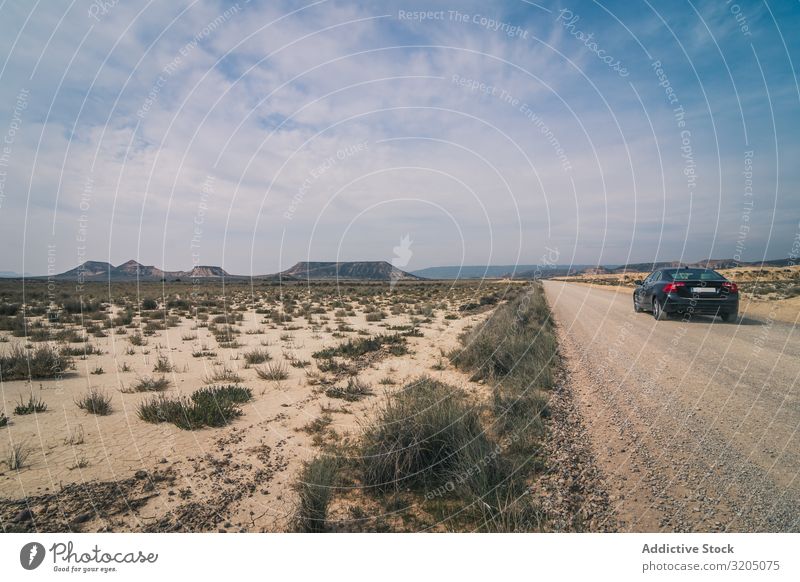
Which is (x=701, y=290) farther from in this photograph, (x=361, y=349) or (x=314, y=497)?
(x=314, y=497)

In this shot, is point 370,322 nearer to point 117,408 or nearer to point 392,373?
point 392,373

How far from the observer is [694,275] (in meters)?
12.6

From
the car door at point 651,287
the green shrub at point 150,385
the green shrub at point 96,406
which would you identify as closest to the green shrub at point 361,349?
the green shrub at point 150,385

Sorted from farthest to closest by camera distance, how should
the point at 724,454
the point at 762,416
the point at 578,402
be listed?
the point at 578,402 → the point at 762,416 → the point at 724,454

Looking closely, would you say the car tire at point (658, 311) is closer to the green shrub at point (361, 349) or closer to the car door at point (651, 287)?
the car door at point (651, 287)

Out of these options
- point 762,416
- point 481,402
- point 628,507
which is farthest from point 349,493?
point 762,416

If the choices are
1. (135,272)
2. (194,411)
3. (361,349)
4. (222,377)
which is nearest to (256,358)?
(222,377)

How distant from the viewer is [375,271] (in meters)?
148

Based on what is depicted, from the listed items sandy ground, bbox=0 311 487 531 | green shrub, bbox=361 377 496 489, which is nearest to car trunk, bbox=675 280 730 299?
sandy ground, bbox=0 311 487 531

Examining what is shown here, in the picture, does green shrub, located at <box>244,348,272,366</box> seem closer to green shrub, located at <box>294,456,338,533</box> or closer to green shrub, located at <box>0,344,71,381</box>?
green shrub, located at <box>0,344,71,381</box>

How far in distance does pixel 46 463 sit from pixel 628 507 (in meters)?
6.29

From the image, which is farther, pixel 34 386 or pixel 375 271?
pixel 375 271

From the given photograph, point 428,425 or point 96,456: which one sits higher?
point 428,425

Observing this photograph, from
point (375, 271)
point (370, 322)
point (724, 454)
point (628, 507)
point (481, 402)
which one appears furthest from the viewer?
point (375, 271)
